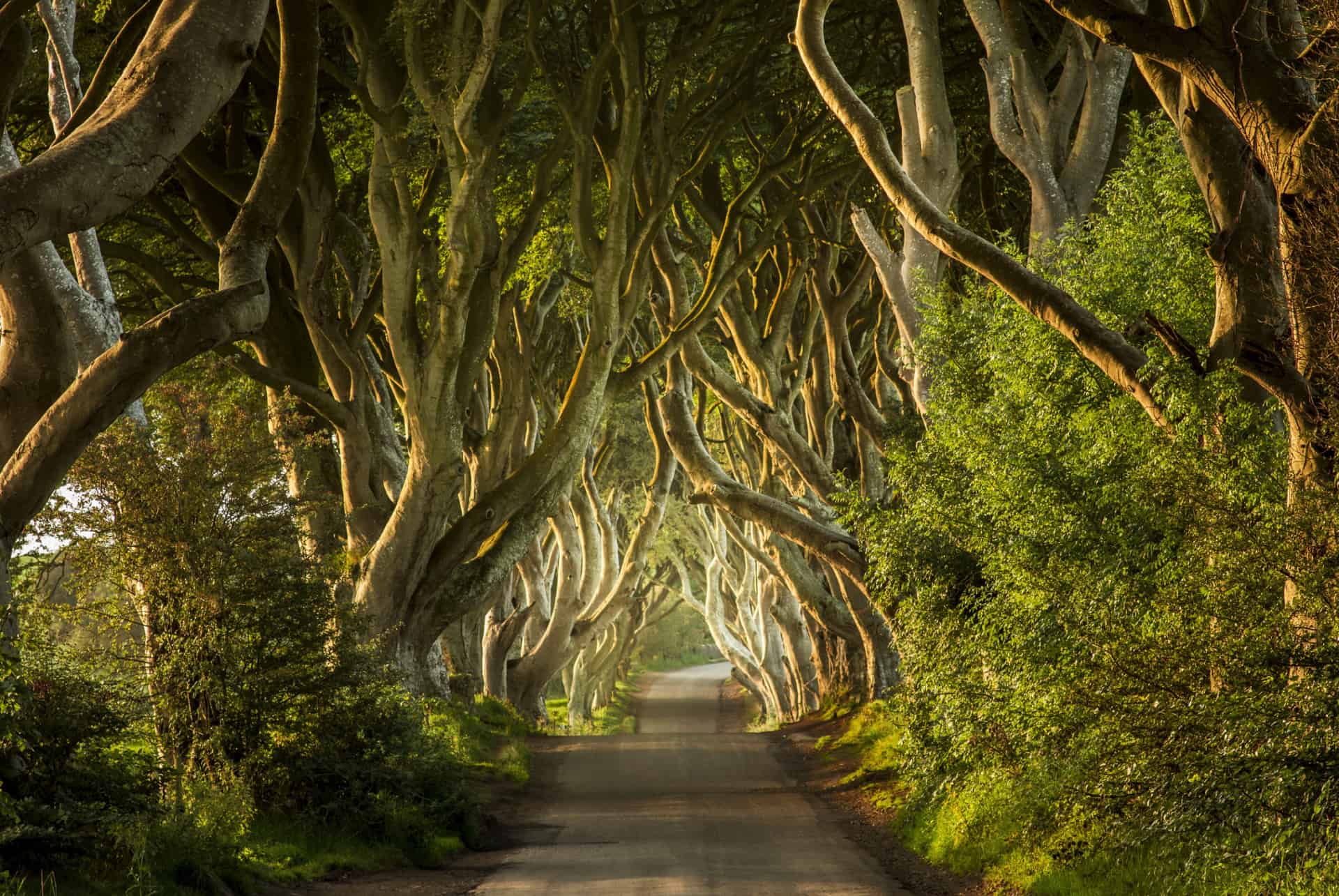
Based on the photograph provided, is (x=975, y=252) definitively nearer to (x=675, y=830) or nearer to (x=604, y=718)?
(x=675, y=830)

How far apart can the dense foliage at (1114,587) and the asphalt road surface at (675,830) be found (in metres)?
1.51

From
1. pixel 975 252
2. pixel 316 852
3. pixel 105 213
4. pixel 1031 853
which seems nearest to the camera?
pixel 105 213

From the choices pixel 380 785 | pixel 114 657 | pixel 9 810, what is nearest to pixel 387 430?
pixel 380 785

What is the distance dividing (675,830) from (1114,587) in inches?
256

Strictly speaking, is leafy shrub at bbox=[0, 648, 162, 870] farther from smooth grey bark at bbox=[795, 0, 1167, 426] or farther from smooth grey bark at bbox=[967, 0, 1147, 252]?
smooth grey bark at bbox=[967, 0, 1147, 252]

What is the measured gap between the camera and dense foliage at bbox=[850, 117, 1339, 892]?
21.4ft

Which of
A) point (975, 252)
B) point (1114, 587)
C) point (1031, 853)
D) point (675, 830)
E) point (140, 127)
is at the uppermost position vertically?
point (140, 127)

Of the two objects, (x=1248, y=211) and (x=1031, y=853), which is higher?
(x=1248, y=211)

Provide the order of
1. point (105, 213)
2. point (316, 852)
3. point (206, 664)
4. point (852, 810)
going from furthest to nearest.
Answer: point (852, 810), point (316, 852), point (206, 664), point (105, 213)

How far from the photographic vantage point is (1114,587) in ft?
27.7

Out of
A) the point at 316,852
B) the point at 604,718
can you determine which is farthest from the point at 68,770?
the point at 604,718

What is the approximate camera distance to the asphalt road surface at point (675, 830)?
10.5m

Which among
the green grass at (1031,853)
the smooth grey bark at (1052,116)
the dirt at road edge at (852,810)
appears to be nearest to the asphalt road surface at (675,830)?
A: the dirt at road edge at (852,810)

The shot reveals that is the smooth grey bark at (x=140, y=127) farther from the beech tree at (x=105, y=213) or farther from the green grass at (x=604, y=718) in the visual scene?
the green grass at (x=604, y=718)
